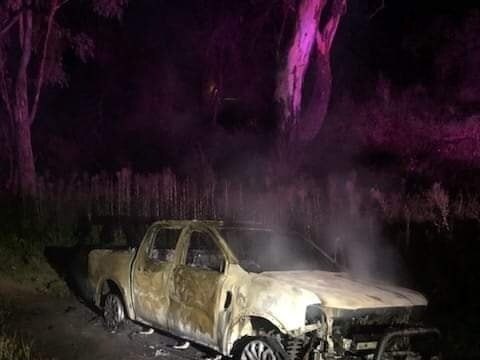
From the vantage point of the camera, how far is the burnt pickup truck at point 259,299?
225 inches

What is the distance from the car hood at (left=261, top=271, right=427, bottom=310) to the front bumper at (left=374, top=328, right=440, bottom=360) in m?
0.38

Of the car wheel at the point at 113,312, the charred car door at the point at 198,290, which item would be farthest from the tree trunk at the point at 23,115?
the charred car door at the point at 198,290

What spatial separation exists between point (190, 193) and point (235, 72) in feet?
42.4

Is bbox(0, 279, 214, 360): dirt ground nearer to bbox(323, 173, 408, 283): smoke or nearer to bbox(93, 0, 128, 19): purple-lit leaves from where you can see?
bbox(323, 173, 408, 283): smoke

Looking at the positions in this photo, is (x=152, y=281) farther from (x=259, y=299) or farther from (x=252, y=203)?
(x=252, y=203)

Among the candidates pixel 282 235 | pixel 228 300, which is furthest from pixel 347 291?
pixel 282 235

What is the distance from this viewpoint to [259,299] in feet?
20.0

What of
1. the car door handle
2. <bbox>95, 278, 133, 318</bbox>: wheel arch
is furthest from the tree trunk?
the car door handle

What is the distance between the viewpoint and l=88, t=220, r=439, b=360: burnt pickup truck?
5.71 metres

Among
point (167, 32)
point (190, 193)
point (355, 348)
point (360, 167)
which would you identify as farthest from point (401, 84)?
point (355, 348)

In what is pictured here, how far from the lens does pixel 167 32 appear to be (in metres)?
28.0

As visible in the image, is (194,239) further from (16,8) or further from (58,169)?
(58,169)

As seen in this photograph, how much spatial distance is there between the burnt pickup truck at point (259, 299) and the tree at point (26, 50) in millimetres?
8179

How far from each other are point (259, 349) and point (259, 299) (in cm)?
48
